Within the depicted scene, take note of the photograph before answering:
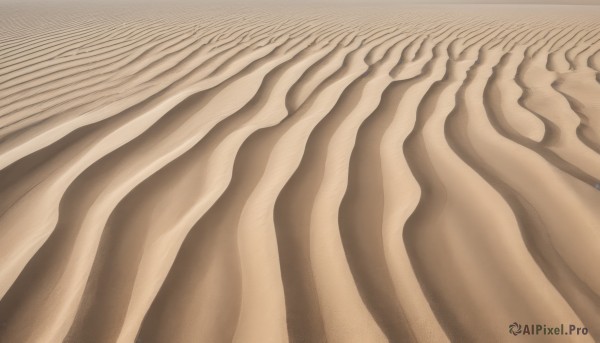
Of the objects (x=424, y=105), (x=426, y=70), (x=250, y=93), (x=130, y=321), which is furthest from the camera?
A: (x=426, y=70)

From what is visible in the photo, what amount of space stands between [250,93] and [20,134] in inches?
54.1

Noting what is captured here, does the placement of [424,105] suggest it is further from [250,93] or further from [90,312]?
[90,312]

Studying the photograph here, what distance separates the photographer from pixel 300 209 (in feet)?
5.11

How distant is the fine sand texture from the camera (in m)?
1.15

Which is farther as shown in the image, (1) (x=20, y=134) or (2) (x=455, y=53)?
(2) (x=455, y=53)

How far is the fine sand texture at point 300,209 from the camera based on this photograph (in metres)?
1.15

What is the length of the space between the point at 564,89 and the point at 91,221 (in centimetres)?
305

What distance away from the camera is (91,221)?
1.51 metres

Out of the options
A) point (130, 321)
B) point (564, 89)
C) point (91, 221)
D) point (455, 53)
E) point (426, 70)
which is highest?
point (455, 53)

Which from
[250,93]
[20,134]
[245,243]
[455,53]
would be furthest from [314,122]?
[455,53]

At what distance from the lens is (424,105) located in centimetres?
262

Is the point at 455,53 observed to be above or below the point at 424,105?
above

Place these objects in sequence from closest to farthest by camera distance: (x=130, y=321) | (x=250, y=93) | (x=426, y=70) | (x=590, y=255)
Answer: (x=130, y=321) < (x=590, y=255) < (x=250, y=93) < (x=426, y=70)

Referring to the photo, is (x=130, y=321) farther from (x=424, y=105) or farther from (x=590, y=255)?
(x=424, y=105)
